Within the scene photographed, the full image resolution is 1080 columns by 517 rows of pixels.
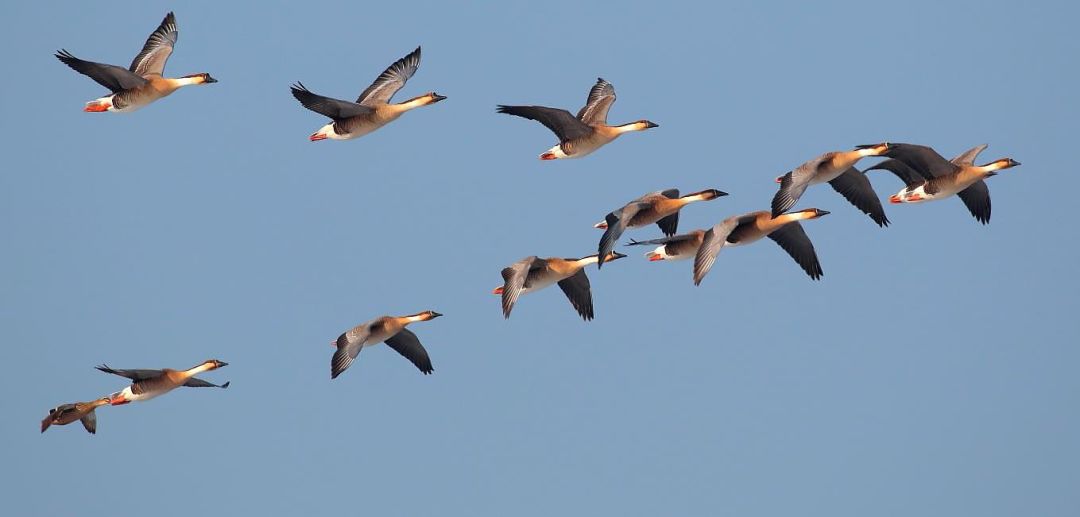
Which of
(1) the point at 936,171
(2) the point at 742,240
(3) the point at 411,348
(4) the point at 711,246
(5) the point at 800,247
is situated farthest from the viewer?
(3) the point at 411,348

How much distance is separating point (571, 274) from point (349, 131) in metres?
3.65

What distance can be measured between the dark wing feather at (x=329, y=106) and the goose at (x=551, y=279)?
3059mm

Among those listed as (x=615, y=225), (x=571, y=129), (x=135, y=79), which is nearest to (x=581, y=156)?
(x=571, y=129)

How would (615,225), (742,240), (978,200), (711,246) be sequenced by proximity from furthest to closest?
1. (978,200)
2. (742,240)
3. (615,225)
4. (711,246)

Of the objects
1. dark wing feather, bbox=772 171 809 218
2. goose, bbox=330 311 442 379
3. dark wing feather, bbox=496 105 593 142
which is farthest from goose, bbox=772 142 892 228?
goose, bbox=330 311 442 379

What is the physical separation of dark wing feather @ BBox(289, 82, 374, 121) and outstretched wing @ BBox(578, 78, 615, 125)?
3.23 meters

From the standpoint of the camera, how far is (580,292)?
86.1 ft

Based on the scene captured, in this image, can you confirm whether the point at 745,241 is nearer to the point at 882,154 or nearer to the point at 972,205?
the point at 882,154

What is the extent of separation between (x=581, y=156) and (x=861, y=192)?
4.22m

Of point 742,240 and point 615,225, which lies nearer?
point 615,225

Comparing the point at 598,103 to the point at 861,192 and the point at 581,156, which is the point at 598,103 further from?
the point at 861,192

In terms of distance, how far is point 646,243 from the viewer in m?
24.6

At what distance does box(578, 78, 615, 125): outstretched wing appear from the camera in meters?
25.8

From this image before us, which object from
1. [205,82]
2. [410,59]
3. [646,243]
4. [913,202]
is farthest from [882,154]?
[205,82]
